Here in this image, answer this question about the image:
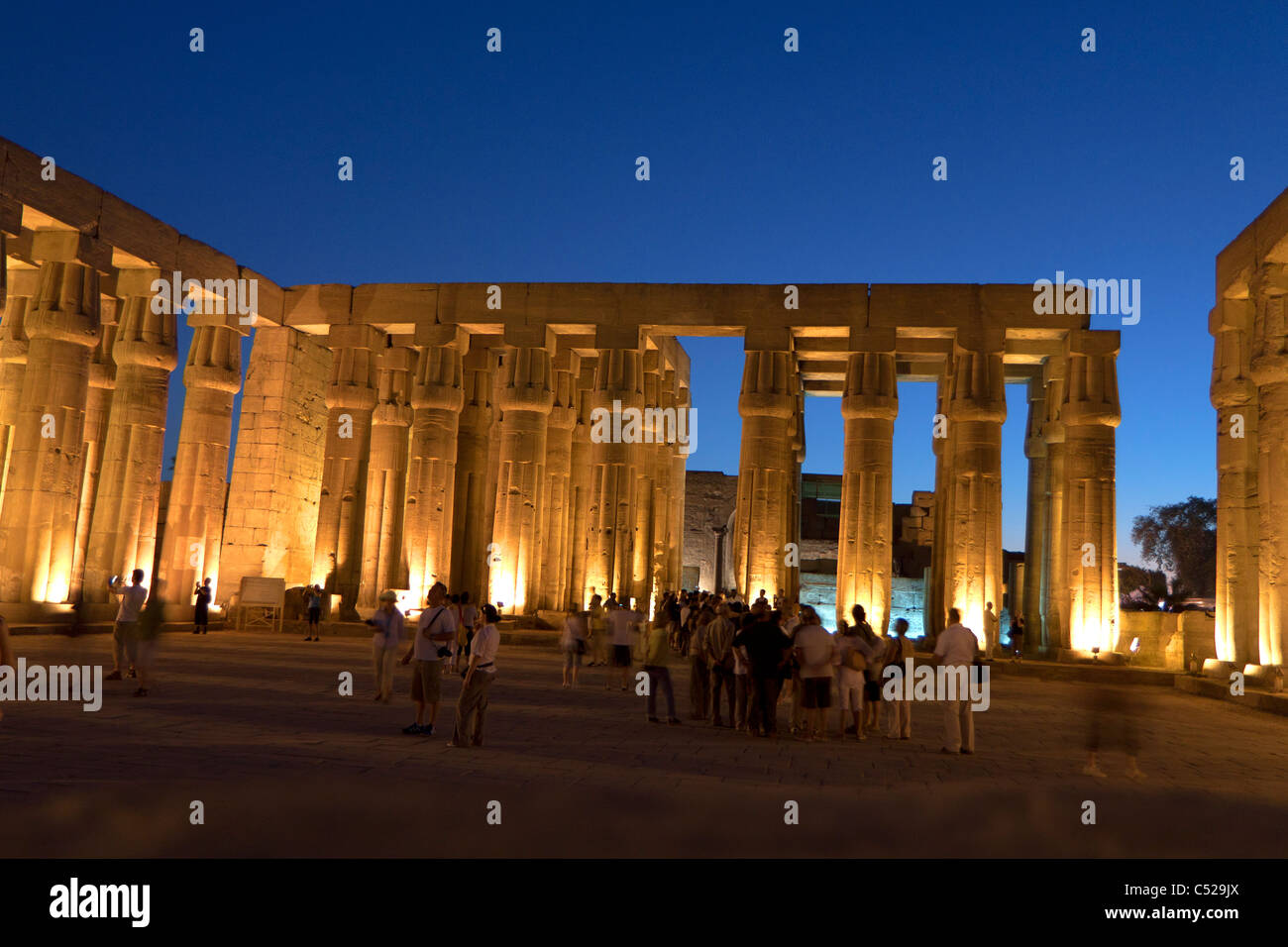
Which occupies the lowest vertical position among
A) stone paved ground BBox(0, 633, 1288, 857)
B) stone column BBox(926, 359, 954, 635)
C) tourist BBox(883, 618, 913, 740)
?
stone paved ground BBox(0, 633, 1288, 857)

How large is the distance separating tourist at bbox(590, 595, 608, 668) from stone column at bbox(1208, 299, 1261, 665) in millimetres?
11507

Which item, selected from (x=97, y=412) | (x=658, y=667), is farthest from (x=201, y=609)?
(x=658, y=667)

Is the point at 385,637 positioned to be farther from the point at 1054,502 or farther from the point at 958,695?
the point at 1054,502

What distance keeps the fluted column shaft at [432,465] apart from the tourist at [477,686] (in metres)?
15.9

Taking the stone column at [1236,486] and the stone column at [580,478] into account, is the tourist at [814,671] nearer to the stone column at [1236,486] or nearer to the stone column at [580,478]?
the stone column at [1236,486]

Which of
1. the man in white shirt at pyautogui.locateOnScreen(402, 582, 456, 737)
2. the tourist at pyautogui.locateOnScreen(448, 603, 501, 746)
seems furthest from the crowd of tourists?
the tourist at pyautogui.locateOnScreen(448, 603, 501, 746)

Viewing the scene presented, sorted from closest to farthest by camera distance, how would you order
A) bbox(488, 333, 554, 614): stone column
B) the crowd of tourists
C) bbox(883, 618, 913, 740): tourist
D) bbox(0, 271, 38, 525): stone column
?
the crowd of tourists, bbox(883, 618, 913, 740): tourist, bbox(0, 271, 38, 525): stone column, bbox(488, 333, 554, 614): stone column

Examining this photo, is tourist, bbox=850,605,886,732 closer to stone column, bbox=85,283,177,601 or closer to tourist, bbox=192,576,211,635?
tourist, bbox=192,576,211,635

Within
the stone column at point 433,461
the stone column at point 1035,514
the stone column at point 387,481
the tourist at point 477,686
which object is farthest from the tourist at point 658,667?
the stone column at point 1035,514

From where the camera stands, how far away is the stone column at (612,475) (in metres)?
25.0

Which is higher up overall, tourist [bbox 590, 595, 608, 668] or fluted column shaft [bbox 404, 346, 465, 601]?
fluted column shaft [bbox 404, 346, 465, 601]

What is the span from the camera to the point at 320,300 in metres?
27.0

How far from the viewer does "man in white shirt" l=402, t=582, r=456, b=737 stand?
10.8 meters
